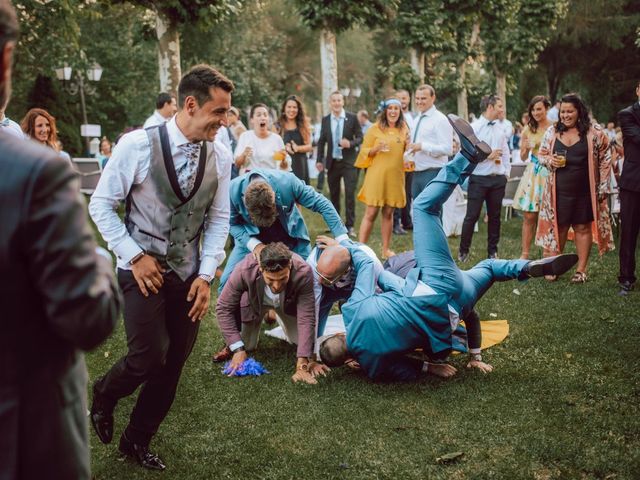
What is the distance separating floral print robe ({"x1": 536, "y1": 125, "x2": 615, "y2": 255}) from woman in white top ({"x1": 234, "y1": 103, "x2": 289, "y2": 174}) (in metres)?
3.28

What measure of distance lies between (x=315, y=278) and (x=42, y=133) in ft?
10.4

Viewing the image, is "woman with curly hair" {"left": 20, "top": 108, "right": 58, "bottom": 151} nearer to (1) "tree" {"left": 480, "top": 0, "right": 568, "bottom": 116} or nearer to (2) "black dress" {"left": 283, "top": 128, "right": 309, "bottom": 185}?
(2) "black dress" {"left": 283, "top": 128, "right": 309, "bottom": 185}

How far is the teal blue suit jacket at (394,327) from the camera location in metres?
4.62

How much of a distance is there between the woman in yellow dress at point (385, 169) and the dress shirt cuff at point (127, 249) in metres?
5.81

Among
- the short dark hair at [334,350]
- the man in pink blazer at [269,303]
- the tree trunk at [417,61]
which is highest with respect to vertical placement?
the tree trunk at [417,61]

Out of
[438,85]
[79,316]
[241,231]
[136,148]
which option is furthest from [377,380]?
[438,85]

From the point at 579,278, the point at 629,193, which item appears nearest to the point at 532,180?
the point at 579,278

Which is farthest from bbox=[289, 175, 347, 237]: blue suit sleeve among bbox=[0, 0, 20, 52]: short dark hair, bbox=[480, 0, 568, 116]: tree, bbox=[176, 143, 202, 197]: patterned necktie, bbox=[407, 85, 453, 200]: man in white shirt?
bbox=[480, 0, 568, 116]: tree

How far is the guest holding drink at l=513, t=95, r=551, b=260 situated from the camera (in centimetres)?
843

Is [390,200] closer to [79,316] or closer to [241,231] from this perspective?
[241,231]

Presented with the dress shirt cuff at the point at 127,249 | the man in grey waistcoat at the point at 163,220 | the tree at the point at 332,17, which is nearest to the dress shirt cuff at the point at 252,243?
the man in grey waistcoat at the point at 163,220

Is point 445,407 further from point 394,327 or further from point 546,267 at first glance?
point 546,267

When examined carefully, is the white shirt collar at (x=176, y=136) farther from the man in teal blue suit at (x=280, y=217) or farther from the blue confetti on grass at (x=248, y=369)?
the blue confetti on grass at (x=248, y=369)

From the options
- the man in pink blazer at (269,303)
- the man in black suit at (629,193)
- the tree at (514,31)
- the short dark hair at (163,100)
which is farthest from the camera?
the tree at (514,31)
